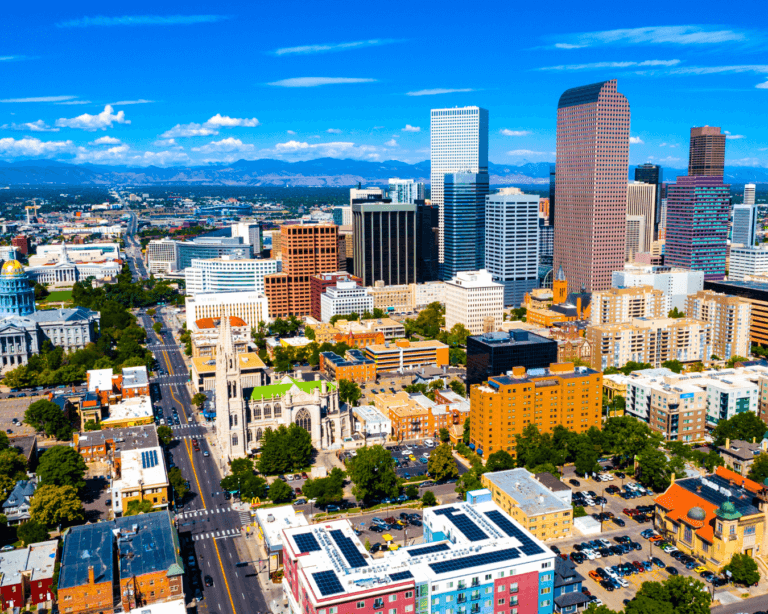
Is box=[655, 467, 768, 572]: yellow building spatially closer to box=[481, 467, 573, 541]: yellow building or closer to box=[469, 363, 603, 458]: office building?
box=[481, 467, 573, 541]: yellow building

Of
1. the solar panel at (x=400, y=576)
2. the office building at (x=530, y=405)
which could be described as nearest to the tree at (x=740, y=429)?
the office building at (x=530, y=405)

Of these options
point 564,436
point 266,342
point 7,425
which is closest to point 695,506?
point 564,436

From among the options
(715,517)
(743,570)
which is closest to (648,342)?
(715,517)

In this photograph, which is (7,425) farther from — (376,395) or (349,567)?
(349,567)

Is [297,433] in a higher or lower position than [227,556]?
higher

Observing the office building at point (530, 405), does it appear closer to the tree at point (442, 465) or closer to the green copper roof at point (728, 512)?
the tree at point (442, 465)

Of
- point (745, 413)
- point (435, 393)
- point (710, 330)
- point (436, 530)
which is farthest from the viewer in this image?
point (710, 330)

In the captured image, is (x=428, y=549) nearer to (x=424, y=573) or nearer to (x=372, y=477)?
(x=424, y=573)
